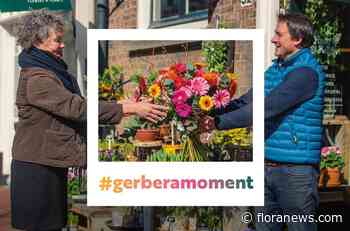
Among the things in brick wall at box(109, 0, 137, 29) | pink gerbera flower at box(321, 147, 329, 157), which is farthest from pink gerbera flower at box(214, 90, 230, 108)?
brick wall at box(109, 0, 137, 29)

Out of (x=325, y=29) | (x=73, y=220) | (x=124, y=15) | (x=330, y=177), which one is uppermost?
(x=124, y=15)

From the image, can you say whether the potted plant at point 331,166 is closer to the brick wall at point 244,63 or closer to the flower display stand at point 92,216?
the flower display stand at point 92,216

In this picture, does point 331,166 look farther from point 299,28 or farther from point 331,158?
point 299,28

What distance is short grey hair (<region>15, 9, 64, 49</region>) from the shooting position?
311 cm

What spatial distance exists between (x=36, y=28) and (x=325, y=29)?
9.89 feet

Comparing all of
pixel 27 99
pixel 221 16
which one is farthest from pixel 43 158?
pixel 221 16

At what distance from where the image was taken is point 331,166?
17.9 ft

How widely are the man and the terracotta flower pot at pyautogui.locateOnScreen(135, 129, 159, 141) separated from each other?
0.83 feet

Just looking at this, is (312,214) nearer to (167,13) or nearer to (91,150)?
(91,150)

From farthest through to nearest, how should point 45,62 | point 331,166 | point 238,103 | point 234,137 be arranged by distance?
point 331,166, point 45,62, point 238,103, point 234,137

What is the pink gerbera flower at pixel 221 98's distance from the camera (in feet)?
9.59

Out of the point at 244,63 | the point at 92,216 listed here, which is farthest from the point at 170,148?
the point at 92,216

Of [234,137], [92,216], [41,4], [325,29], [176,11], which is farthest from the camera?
[176,11]

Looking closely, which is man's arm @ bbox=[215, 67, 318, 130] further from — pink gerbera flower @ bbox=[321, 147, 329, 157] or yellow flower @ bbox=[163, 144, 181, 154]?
pink gerbera flower @ bbox=[321, 147, 329, 157]
